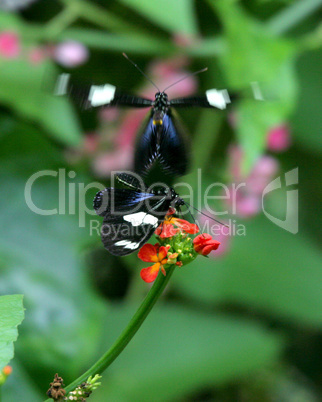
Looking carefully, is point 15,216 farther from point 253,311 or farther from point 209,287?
point 253,311

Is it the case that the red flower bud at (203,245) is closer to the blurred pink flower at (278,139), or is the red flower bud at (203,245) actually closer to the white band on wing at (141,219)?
the white band on wing at (141,219)

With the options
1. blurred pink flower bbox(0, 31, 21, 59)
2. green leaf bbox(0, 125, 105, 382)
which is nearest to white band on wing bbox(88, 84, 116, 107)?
green leaf bbox(0, 125, 105, 382)

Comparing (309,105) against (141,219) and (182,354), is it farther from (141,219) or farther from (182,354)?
(141,219)

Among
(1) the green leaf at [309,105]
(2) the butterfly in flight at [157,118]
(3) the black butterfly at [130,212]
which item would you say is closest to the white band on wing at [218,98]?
(2) the butterfly in flight at [157,118]

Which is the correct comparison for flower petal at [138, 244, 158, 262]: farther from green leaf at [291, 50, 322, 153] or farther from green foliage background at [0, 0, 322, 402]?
green leaf at [291, 50, 322, 153]

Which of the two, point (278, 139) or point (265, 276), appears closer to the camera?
point (278, 139)

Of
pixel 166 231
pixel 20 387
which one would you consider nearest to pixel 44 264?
pixel 20 387

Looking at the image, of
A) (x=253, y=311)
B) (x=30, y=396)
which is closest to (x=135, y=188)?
(x=30, y=396)
